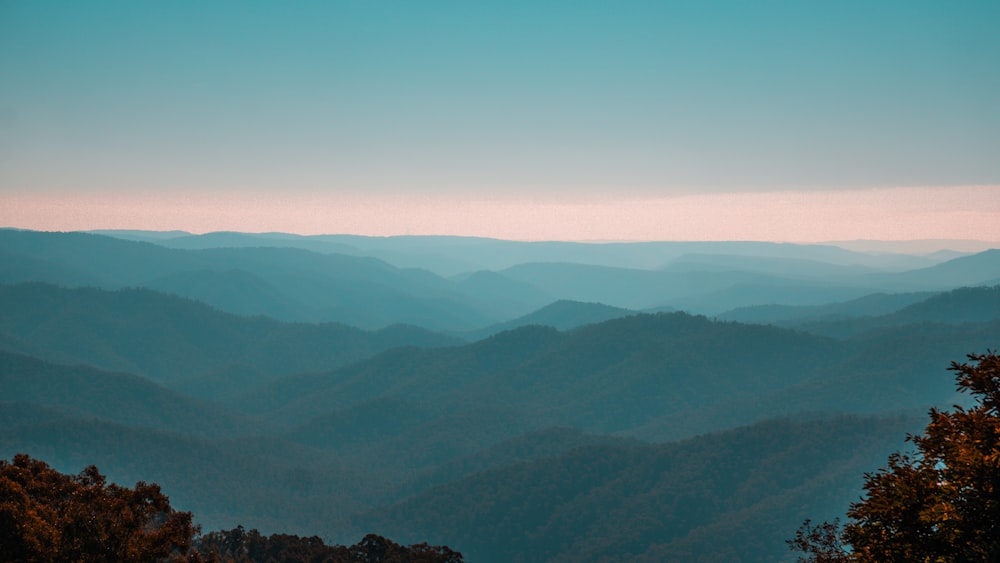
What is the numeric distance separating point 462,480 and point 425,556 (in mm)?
95606

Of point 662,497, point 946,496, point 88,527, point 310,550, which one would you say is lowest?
point 662,497

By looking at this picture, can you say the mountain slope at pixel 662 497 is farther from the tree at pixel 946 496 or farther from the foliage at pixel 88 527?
the foliage at pixel 88 527

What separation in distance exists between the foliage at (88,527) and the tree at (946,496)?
60.3ft

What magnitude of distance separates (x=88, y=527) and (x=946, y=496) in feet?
72.2

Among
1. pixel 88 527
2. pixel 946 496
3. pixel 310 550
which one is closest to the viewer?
pixel 946 496

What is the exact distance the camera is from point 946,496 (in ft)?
48.0

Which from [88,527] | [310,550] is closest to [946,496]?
[88,527]

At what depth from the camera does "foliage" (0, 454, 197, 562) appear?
19.8 meters

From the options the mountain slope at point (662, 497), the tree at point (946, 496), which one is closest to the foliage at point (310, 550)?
the tree at point (946, 496)

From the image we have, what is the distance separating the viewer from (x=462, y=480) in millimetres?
140250

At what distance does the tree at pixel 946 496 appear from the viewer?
14188mm

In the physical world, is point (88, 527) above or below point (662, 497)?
above

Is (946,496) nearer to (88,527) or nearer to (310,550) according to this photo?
(88,527)

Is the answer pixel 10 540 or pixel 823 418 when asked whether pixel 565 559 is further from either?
pixel 10 540
